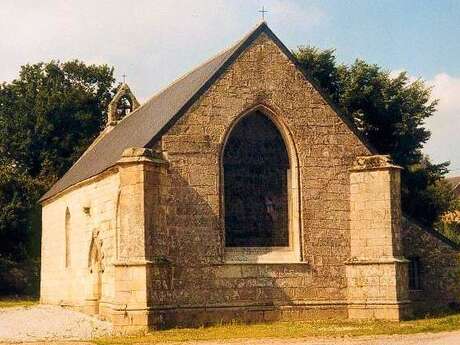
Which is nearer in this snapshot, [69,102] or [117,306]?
[117,306]

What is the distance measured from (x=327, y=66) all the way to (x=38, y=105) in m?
24.7

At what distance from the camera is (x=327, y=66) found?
3359 centimetres

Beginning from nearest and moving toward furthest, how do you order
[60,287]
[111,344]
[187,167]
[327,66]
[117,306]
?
1. [111,344]
2. [117,306]
3. [187,167]
4. [60,287]
5. [327,66]

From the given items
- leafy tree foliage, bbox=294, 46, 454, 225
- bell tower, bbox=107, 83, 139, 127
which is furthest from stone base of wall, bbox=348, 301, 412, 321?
bell tower, bbox=107, 83, 139, 127

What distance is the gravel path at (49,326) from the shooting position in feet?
57.4

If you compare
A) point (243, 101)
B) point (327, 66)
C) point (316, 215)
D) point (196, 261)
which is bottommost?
point (196, 261)

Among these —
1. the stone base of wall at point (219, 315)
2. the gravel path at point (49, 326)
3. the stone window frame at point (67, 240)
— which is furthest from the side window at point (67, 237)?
the stone base of wall at point (219, 315)

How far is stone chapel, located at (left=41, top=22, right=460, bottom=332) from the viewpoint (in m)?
18.9

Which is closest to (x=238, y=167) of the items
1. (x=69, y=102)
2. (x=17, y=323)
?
(x=17, y=323)

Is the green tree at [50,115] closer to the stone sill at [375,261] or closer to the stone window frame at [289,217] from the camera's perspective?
the stone window frame at [289,217]

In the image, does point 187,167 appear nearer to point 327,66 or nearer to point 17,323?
point 17,323

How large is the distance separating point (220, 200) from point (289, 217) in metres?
2.27

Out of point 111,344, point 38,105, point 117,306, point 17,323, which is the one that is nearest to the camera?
point 111,344

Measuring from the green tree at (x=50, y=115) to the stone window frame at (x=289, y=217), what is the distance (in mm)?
27685
